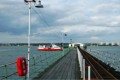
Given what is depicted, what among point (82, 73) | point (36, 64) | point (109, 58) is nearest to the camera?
point (82, 73)

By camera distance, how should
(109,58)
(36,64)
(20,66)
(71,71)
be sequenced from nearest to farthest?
(20,66) → (71,71) → (36,64) → (109,58)

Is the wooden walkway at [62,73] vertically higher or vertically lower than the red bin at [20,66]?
lower

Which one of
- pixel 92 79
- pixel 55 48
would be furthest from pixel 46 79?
pixel 55 48

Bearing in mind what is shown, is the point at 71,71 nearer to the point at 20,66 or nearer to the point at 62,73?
the point at 62,73

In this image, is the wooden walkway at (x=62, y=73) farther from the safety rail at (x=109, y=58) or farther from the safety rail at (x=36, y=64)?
the safety rail at (x=109, y=58)

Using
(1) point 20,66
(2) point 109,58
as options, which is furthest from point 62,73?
(2) point 109,58

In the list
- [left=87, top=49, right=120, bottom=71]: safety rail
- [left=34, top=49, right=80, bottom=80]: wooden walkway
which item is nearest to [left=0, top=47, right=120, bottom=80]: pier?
[left=34, top=49, right=80, bottom=80]: wooden walkway

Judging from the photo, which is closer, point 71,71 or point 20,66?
point 20,66

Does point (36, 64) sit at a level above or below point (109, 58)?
above

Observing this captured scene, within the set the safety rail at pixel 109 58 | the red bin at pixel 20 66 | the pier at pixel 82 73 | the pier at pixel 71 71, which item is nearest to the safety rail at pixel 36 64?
the pier at pixel 71 71

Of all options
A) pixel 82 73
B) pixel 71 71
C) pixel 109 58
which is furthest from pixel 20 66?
pixel 109 58

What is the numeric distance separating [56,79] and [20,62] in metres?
5.76

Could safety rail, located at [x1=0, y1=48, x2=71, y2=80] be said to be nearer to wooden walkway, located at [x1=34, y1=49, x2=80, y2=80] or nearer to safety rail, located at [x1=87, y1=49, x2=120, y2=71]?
wooden walkway, located at [x1=34, y1=49, x2=80, y2=80]

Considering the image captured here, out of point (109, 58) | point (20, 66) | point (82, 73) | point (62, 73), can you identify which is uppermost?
point (20, 66)
